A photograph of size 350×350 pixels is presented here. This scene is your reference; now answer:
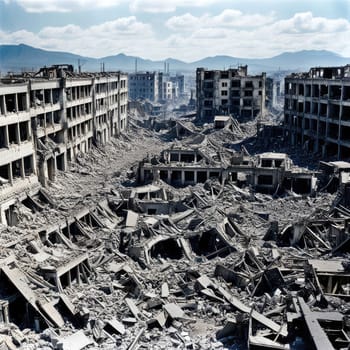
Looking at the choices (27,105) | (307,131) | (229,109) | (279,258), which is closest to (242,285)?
Result: (279,258)

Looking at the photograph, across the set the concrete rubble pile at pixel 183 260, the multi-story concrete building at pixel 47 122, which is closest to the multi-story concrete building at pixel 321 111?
the concrete rubble pile at pixel 183 260

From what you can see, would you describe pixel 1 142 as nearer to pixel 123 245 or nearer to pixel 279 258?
pixel 123 245

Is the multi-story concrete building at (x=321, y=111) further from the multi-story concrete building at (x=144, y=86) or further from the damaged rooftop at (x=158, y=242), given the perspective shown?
the multi-story concrete building at (x=144, y=86)

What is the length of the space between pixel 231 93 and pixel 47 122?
46.1 meters

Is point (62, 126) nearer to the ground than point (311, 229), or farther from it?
farther from it

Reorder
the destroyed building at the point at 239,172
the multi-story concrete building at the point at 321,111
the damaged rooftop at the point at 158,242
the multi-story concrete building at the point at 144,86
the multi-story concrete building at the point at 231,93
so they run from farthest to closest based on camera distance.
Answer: the multi-story concrete building at the point at 144,86, the multi-story concrete building at the point at 231,93, the multi-story concrete building at the point at 321,111, the destroyed building at the point at 239,172, the damaged rooftop at the point at 158,242

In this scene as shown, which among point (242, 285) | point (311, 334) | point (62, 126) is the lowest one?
point (242, 285)

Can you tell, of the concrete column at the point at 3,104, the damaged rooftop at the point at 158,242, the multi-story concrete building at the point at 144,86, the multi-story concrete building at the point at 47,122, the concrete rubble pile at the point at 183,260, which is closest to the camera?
the concrete rubble pile at the point at 183,260

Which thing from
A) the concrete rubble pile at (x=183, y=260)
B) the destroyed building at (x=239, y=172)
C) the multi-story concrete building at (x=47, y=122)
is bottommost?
the concrete rubble pile at (x=183, y=260)

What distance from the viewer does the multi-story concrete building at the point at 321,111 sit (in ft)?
176

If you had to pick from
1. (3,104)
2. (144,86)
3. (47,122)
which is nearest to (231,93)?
(47,122)

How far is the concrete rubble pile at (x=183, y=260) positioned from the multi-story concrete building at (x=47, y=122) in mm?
2169

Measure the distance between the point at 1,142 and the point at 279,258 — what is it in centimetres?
2188

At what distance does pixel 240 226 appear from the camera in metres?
34.5
